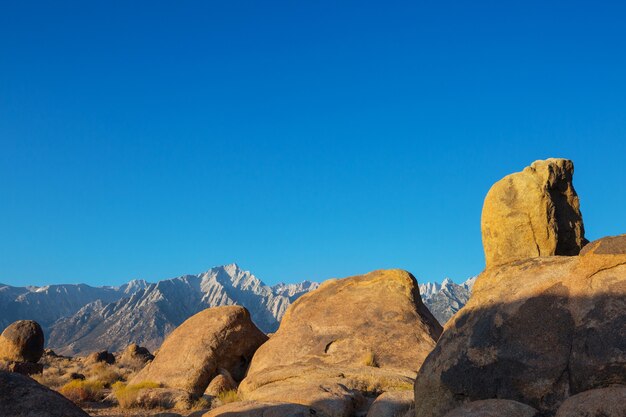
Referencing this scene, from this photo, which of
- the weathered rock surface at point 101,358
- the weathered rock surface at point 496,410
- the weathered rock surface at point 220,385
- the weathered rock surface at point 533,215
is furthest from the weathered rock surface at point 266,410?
the weathered rock surface at point 101,358

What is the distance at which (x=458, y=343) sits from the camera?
9.96 meters

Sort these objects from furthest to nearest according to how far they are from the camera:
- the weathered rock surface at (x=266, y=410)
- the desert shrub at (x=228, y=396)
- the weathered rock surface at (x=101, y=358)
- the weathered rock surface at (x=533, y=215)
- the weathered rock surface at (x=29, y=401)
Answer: the weathered rock surface at (x=101, y=358) → the desert shrub at (x=228, y=396) → the weathered rock surface at (x=533, y=215) → the weathered rock surface at (x=266, y=410) → the weathered rock surface at (x=29, y=401)

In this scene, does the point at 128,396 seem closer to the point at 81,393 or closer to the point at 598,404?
the point at 81,393

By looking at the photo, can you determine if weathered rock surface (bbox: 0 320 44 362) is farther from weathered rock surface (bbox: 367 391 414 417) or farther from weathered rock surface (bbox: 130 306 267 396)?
weathered rock surface (bbox: 367 391 414 417)

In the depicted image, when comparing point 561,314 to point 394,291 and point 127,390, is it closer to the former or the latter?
point 394,291

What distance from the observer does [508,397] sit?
29.2ft

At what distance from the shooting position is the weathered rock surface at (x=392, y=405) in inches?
472

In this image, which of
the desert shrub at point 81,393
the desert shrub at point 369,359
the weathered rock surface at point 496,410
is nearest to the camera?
the weathered rock surface at point 496,410

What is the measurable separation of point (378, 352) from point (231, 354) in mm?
5536

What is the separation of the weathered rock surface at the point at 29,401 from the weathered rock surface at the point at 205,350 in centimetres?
1175

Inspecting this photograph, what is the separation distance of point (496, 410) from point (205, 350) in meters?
14.3

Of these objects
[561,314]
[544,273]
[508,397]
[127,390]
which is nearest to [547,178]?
[544,273]

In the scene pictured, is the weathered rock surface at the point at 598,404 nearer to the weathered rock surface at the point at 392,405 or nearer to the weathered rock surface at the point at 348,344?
the weathered rock surface at the point at 392,405

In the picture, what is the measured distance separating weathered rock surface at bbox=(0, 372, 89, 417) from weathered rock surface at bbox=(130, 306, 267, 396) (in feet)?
38.5
